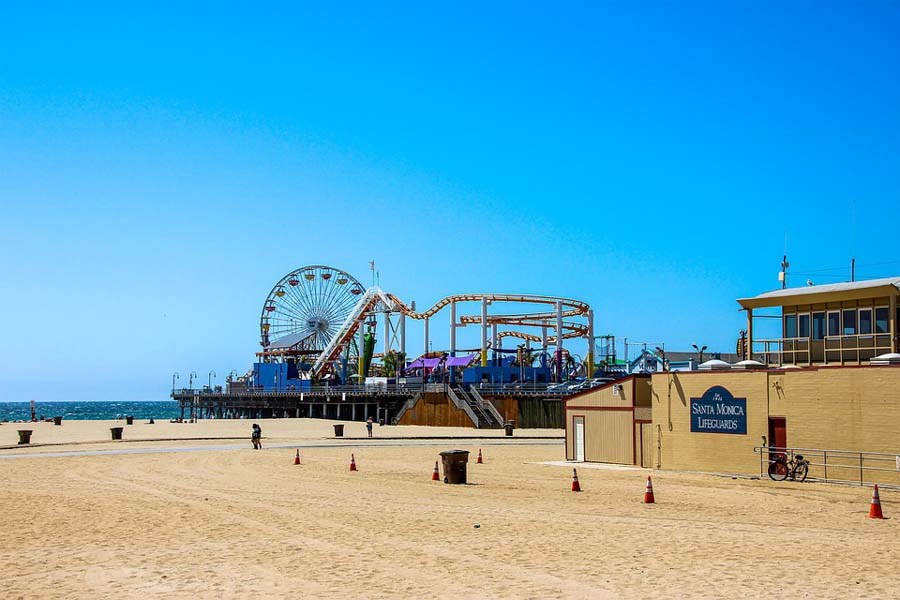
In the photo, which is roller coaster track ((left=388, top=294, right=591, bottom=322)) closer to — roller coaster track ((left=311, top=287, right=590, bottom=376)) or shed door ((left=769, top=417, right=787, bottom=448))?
roller coaster track ((left=311, top=287, right=590, bottom=376))

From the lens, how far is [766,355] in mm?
30094

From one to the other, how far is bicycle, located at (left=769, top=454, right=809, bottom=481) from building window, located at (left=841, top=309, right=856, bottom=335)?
15.6ft

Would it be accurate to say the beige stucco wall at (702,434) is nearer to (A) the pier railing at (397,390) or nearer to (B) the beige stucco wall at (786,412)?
(B) the beige stucco wall at (786,412)

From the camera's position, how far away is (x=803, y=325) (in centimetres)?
2966

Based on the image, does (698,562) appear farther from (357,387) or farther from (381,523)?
(357,387)

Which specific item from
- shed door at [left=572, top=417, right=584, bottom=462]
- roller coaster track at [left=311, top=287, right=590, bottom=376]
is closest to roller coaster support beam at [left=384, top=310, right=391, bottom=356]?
roller coaster track at [left=311, top=287, right=590, bottom=376]

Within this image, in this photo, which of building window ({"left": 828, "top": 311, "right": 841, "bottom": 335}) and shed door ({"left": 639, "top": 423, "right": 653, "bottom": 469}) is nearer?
building window ({"left": 828, "top": 311, "right": 841, "bottom": 335})

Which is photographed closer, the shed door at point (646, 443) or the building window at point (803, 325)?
the building window at point (803, 325)

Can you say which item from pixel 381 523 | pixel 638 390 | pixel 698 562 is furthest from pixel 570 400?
pixel 698 562

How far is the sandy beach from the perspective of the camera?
40.8 feet

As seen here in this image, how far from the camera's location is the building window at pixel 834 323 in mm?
28734

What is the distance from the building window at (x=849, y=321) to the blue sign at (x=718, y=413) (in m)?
3.84

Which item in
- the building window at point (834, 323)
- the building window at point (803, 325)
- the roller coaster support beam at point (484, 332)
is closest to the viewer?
the building window at point (834, 323)

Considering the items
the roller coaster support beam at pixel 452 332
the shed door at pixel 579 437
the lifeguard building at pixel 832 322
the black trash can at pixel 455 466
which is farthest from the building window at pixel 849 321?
the roller coaster support beam at pixel 452 332
